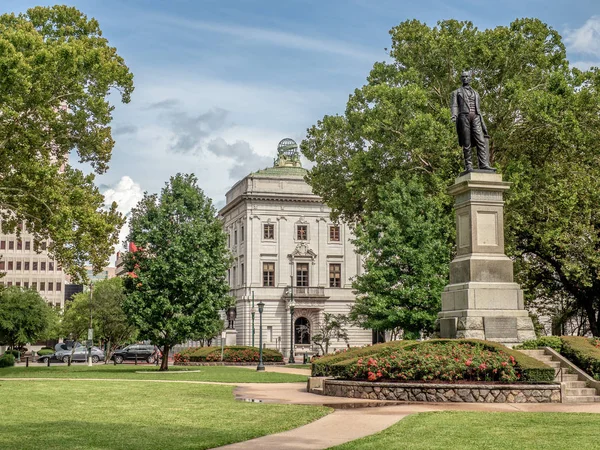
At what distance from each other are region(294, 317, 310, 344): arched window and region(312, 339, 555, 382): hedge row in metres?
50.9

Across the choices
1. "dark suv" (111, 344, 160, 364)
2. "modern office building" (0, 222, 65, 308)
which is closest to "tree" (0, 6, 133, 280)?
"dark suv" (111, 344, 160, 364)

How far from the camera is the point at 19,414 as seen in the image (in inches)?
597

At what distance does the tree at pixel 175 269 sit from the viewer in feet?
120

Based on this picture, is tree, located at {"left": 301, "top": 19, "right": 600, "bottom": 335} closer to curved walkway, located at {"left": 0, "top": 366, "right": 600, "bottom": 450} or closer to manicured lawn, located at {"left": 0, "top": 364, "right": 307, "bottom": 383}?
manicured lawn, located at {"left": 0, "top": 364, "right": 307, "bottom": 383}

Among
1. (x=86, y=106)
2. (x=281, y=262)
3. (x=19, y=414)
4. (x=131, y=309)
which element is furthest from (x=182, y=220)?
(x=281, y=262)

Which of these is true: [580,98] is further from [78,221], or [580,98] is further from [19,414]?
[19,414]

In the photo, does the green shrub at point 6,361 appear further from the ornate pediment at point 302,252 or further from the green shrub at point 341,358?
the ornate pediment at point 302,252

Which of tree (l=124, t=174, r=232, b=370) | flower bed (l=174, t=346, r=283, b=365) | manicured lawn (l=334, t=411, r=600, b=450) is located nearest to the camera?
manicured lawn (l=334, t=411, r=600, b=450)

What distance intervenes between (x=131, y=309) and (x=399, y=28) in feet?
63.9

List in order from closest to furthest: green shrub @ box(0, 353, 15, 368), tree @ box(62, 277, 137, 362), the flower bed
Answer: green shrub @ box(0, 353, 15, 368) < the flower bed < tree @ box(62, 277, 137, 362)

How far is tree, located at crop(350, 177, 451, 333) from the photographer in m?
34.6

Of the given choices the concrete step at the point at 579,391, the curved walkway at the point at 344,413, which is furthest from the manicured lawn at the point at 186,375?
the concrete step at the point at 579,391

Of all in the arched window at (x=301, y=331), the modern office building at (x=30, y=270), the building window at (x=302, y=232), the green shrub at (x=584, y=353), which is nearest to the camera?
the green shrub at (x=584, y=353)

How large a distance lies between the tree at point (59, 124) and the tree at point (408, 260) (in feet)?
37.7
